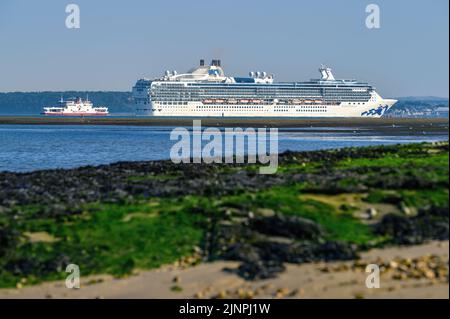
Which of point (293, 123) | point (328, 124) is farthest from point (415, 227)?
point (293, 123)

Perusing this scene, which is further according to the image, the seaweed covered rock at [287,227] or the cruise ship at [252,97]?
the cruise ship at [252,97]

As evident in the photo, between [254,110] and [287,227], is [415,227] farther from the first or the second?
[254,110]

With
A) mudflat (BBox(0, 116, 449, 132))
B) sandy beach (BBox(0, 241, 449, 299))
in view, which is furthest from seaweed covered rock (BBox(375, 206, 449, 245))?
mudflat (BBox(0, 116, 449, 132))

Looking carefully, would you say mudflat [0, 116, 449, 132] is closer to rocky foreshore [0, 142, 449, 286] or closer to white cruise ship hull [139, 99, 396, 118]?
white cruise ship hull [139, 99, 396, 118]

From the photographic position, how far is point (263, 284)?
46.7 feet

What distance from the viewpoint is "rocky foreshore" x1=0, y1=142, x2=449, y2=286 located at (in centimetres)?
1564

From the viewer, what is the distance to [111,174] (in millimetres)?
26188

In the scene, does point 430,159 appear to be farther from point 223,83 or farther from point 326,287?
point 223,83

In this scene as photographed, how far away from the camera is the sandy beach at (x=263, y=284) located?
1358 cm

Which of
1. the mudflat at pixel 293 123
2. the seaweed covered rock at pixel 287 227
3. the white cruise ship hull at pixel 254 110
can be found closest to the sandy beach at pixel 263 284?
the seaweed covered rock at pixel 287 227

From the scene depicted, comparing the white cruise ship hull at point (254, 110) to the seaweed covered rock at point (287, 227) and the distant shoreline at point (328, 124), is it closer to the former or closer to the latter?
the distant shoreline at point (328, 124)

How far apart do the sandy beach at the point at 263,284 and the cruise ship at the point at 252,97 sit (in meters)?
168

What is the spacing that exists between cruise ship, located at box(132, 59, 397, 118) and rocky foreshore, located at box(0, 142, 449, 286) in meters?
162
